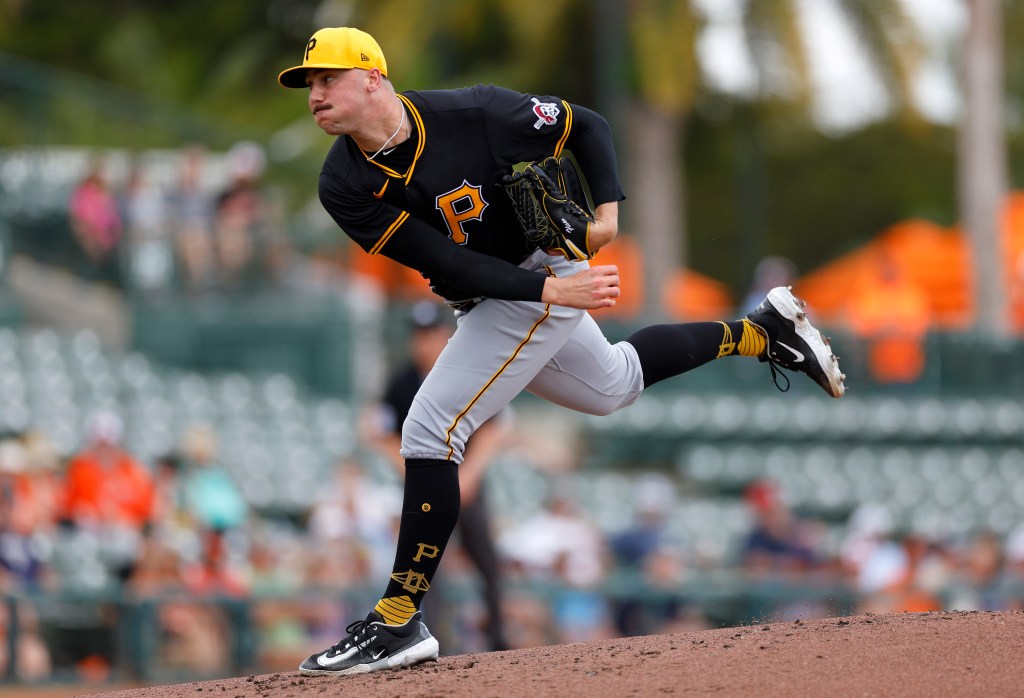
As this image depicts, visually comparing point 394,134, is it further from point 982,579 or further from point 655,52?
point 655,52

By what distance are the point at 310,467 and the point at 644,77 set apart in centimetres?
640

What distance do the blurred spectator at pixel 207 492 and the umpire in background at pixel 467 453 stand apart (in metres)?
2.60

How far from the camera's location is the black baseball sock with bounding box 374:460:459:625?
201 inches

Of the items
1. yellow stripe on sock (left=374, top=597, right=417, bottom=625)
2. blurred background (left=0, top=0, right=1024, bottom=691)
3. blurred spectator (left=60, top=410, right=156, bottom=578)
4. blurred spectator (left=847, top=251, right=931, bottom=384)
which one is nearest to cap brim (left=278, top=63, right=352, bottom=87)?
yellow stripe on sock (left=374, top=597, right=417, bottom=625)

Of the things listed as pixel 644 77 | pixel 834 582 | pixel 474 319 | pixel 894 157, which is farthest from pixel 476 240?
pixel 894 157

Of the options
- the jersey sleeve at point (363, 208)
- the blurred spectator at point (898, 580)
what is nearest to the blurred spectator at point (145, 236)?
the blurred spectator at point (898, 580)

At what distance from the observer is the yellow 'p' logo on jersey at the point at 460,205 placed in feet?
16.1

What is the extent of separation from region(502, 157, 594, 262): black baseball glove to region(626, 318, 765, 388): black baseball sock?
603 mm

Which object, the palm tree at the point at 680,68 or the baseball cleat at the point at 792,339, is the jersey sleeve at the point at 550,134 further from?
the palm tree at the point at 680,68

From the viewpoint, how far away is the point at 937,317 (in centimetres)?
1867

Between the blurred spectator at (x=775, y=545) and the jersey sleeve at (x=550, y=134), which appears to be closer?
the jersey sleeve at (x=550, y=134)

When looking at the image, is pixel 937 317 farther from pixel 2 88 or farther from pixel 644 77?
pixel 2 88

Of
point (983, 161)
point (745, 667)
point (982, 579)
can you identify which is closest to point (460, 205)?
point (745, 667)

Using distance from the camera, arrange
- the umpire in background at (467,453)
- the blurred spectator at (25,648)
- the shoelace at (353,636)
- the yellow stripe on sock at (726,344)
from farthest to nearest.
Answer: the blurred spectator at (25,648)
the umpire in background at (467,453)
the yellow stripe on sock at (726,344)
the shoelace at (353,636)
